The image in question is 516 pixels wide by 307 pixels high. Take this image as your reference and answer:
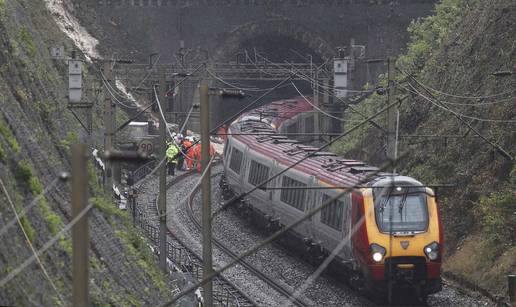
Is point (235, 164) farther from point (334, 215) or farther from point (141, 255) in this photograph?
point (141, 255)

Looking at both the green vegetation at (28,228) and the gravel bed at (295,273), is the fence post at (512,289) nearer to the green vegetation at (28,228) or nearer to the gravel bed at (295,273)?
the gravel bed at (295,273)

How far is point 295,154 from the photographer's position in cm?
2845

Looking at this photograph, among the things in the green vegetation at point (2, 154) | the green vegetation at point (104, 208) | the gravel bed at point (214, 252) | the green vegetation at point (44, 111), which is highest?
the green vegetation at point (2, 154)

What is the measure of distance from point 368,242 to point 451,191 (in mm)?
9930

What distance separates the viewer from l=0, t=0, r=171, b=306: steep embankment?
1335 centimetres

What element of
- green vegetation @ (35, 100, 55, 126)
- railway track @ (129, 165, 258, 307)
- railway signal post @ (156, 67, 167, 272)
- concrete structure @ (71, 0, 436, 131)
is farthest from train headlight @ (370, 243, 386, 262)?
concrete structure @ (71, 0, 436, 131)

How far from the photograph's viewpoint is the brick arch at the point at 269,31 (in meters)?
60.2

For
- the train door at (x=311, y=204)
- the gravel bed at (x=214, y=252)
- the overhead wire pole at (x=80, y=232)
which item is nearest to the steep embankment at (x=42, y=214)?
the gravel bed at (x=214, y=252)

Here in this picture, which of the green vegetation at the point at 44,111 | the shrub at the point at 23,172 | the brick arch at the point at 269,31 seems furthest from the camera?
the brick arch at the point at 269,31

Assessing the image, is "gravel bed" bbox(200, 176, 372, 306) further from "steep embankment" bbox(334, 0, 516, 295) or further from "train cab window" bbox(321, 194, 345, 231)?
"steep embankment" bbox(334, 0, 516, 295)

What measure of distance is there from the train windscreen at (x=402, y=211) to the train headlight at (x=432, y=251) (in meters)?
0.31

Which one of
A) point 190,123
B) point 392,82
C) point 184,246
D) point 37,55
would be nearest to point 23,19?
point 37,55

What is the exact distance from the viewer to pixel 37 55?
27047 millimetres

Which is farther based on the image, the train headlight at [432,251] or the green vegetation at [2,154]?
the train headlight at [432,251]
